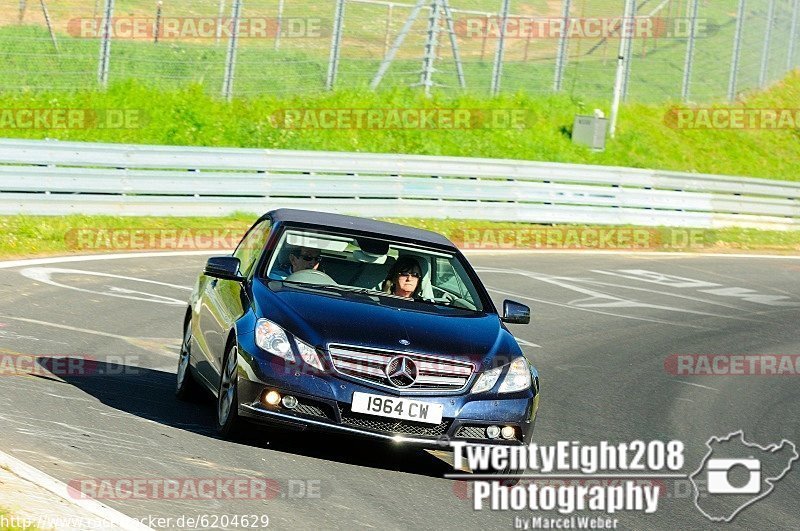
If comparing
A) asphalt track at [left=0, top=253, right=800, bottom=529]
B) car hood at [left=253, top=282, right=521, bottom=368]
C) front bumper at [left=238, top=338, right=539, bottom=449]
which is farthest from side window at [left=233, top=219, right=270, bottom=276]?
front bumper at [left=238, top=338, right=539, bottom=449]

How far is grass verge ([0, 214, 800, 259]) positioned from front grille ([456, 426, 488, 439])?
1022 cm

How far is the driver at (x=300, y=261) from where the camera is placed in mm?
9203

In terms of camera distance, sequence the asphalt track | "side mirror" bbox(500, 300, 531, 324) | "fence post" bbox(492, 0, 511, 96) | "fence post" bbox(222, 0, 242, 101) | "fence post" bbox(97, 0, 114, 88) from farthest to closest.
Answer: "fence post" bbox(492, 0, 511, 96) → "fence post" bbox(222, 0, 242, 101) → "fence post" bbox(97, 0, 114, 88) → "side mirror" bbox(500, 300, 531, 324) → the asphalt track

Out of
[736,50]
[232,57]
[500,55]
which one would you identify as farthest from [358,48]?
[736,50]

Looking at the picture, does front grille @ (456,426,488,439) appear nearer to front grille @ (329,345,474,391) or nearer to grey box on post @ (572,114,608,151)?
front grille @ (329,345,474,391)

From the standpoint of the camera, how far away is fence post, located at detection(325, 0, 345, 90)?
28.6 meters

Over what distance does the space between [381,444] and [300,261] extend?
5.35 feet

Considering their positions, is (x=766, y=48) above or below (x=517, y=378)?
above

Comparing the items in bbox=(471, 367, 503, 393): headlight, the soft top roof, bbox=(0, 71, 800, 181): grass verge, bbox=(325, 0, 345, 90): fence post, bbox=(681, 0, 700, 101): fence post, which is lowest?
bbox=(471, 367, 503, 393): headlight

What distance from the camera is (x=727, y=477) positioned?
9516mm

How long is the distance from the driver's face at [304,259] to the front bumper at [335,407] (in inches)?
47.2

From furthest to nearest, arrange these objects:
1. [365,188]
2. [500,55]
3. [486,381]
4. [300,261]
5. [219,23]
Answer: [500,55] < [219,23] < [365,188] < [300,261] < [486,381]

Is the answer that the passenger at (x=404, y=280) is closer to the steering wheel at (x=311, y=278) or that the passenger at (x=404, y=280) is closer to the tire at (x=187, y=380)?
the steering wheel at (x=311, y=278)

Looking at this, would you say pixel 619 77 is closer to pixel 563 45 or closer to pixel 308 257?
pixel 563 45
